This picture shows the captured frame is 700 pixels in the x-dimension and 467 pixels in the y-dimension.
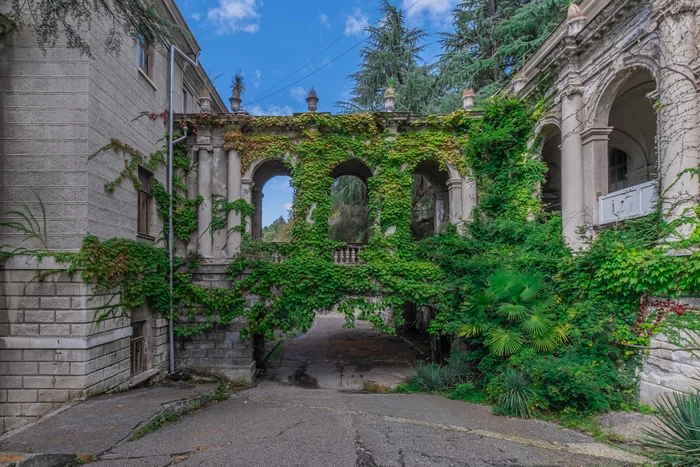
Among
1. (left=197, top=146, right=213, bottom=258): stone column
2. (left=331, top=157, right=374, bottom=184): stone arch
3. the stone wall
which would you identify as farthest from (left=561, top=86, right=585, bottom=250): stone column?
(left=197, top=146, right=213, bottom=258): stone column

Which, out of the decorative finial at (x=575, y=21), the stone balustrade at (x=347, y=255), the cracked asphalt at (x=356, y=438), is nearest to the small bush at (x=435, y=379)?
the cracked asphalt at (x=356, y=438)

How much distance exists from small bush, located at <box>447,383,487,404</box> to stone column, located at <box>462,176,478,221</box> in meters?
5.70

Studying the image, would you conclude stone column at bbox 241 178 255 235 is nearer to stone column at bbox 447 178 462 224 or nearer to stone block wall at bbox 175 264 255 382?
stone block wall at bbox 175 264 255 382

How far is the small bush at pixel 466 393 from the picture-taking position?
9.49m

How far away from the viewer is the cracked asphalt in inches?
219

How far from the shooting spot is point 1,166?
8.26 metres

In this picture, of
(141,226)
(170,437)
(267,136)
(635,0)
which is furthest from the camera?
(267,136)

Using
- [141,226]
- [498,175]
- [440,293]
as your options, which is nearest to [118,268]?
[141,226]

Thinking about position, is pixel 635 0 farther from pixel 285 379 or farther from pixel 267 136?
pixel 285 379

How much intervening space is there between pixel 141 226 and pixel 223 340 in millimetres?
4439

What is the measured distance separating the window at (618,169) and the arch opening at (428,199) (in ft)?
20.9

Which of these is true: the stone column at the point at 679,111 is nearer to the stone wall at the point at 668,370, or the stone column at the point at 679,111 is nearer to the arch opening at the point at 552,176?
the stone wall at the point at 668,370

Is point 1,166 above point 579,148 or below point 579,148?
below

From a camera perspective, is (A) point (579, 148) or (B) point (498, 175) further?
(B) point (498, 175)
